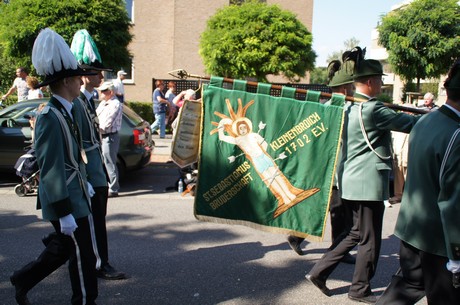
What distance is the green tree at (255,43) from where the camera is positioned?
1636 centimetres

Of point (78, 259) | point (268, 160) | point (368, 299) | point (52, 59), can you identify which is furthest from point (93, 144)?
point (368, 299)

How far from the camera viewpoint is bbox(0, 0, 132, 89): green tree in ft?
39.6

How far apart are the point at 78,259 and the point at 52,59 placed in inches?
57.5

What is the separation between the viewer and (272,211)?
3928mm

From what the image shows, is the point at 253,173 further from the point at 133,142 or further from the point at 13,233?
the point at 133,142

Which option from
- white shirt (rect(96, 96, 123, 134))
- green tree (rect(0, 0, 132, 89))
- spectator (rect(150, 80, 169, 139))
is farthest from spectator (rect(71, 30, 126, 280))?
spectator (rect(150, 80, 169, 139))

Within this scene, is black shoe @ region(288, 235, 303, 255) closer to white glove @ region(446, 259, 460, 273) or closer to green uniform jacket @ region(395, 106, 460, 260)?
green uniform jacket @ region(395, 106, 460, 260)

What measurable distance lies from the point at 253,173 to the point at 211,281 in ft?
4.10

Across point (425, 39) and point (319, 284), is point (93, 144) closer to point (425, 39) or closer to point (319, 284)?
point (319, 284)

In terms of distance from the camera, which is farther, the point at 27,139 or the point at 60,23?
the point at 60,23

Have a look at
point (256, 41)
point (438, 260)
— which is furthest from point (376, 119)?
point (256, 41)

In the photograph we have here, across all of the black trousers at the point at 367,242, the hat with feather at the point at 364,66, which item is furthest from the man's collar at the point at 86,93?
the black trousers at the point at 367,242

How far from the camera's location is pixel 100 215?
4.24 metres

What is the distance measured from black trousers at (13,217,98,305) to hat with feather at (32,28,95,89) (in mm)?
1076
